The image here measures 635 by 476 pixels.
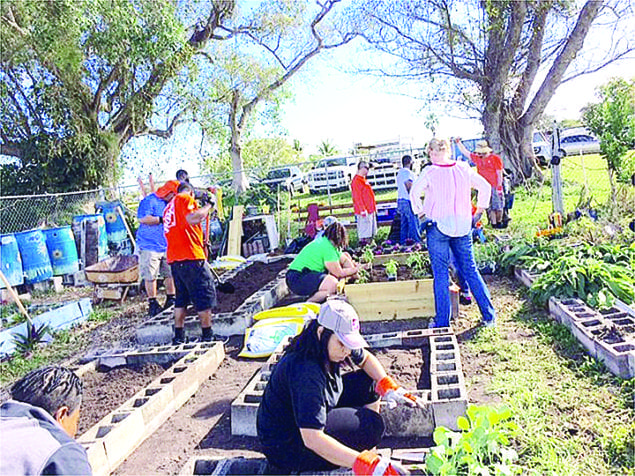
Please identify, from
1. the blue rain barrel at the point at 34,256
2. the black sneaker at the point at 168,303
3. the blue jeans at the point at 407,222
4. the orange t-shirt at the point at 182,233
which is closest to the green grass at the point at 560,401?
the orange t-shirt at the point at 182,233

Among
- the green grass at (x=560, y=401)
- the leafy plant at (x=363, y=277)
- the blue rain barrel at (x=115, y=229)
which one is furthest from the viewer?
the blue rain barrel at (x=115, y=229)

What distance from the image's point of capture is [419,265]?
727cm

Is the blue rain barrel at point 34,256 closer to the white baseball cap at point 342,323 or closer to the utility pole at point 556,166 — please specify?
the utility pole at point 556,166

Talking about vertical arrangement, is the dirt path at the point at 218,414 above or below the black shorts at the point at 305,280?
below

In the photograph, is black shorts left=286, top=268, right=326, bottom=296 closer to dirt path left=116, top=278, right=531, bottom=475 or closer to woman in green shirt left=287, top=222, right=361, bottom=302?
woman in green shirt left=287, top=222, right=361, bottom=302

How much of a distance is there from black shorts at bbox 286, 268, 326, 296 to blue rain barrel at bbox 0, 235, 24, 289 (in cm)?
668

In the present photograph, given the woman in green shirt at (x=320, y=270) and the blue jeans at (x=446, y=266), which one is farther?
the woman in green shirt at (x=320, y=270)

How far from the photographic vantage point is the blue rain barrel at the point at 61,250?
11023 millimetres

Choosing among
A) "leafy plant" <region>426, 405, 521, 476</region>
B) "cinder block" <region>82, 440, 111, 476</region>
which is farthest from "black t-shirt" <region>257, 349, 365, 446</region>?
"cinder block" <region>82, 440, 111, 476</region>

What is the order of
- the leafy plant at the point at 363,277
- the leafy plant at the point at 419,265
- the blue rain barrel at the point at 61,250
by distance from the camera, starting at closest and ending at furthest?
the leafy plant at the point at 363,277, the leafy plant at the point at 419,265, the blue rain barrel at the point at 61,250

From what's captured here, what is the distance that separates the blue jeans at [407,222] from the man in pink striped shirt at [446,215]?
5006 mm

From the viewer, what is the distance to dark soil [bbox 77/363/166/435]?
4.27 m

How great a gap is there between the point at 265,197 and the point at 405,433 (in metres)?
10.9

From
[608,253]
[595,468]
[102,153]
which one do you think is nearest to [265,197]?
[102,153]
